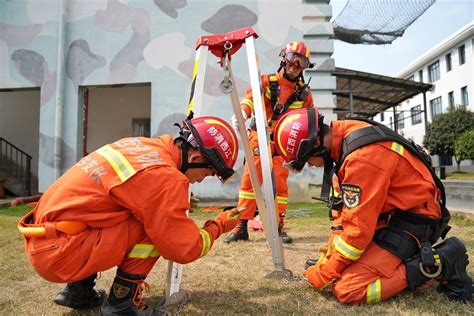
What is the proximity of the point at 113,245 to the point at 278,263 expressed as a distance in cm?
130

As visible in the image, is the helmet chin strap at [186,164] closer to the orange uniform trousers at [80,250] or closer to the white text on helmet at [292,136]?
the orange uniform trousers at [80,250]

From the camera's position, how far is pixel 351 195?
221 cm

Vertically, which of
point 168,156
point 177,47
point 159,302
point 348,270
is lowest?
point 159,302

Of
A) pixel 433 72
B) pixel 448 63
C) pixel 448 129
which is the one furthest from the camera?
pixel 433 72

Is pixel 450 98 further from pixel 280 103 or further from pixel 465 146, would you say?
pixel 280 103

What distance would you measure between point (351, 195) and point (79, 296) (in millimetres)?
1718

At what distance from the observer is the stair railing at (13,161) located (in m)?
10.6

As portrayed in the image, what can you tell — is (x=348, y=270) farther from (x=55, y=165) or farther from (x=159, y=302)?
(x=55, y=165)

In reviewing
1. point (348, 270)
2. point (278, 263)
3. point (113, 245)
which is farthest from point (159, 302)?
point (348, 270)

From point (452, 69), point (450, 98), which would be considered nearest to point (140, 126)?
point (450, 98)

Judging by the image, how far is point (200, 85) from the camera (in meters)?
2.72

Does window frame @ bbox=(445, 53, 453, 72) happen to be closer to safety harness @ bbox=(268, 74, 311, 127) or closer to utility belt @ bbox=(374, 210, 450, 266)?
safety harness @ bbox=(268, 74, 311, 127)

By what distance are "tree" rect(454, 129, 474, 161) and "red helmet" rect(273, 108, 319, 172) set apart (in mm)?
22362

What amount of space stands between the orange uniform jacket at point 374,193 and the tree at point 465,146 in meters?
22.0
